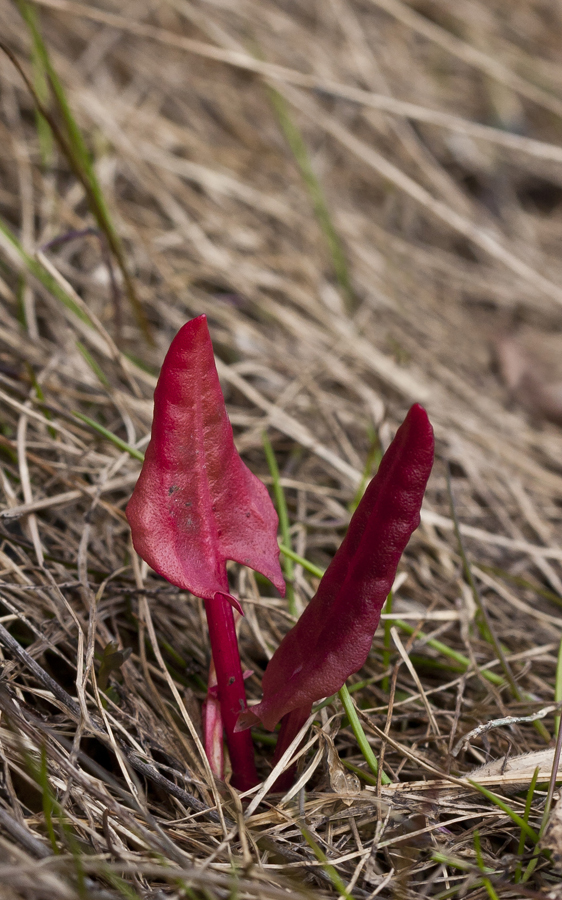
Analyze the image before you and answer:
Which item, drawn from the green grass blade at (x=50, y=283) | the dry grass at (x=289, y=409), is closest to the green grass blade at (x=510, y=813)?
the dry grass at (x=289, y=409)

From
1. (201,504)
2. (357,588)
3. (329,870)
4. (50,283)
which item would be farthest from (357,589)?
(50,283)

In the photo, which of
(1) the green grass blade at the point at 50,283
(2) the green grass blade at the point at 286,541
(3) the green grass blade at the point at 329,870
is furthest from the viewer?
(1) the green grass blade at the point at 50,283

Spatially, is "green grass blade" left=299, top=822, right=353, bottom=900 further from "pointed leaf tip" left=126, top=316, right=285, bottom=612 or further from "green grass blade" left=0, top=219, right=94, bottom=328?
"green grass blade" left=0, top=219, right=94, bottom=328

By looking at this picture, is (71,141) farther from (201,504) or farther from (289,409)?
(201,504)

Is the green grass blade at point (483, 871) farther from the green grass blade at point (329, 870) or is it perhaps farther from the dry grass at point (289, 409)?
the green grass blade at point (329, 870)

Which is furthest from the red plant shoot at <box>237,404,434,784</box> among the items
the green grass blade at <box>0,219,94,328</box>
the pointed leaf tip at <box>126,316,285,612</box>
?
the green grass blade at <box>0,219,94,328</box>

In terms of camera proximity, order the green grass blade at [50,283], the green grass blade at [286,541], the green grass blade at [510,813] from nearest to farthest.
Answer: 1. the green grass blade at [510,813]
2. the green grass blade at [286,541]
3. the green grass blade at [50,283]

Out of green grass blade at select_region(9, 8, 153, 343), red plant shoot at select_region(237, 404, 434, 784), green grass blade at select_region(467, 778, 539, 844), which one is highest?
green grass blade at select_region(9, 8, 153, 343)
